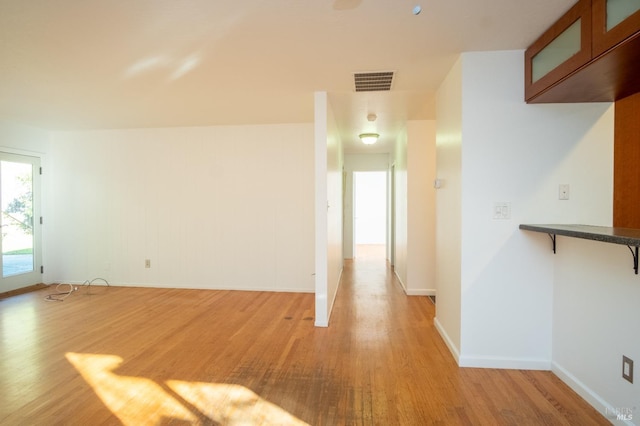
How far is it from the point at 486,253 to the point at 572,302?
61 centimetres

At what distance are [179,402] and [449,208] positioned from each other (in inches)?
100

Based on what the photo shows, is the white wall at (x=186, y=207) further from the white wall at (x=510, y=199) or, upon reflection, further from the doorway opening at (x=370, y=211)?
the doorway opening at (x=370, y=211)

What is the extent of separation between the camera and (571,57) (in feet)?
5.78

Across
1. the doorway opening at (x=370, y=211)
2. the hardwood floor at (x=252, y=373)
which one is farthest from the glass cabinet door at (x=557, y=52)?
the doorway opening at (x=370, y=211)

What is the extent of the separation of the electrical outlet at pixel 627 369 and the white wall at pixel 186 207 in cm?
331

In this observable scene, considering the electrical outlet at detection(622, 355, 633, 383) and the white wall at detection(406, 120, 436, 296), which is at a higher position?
the white wall at detection(406, 120, 436, 296)

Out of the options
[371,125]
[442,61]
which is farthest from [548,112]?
[371,125]

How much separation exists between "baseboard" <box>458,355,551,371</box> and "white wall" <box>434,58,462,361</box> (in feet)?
0.27

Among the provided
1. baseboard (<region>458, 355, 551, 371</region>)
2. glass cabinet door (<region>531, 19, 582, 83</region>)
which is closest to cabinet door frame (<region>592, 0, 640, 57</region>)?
glass cabinet door (<region>531, 19, 582, 83</region>)

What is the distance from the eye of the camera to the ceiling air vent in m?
2.71

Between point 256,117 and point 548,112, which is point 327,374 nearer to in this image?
point 548,112

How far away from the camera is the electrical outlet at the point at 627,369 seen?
1.61 metres

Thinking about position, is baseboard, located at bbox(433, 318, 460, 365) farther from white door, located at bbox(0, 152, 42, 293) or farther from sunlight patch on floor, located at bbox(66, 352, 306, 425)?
white door, located at bbox(0, 152, 42, 293)

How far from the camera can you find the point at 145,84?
116 inches
